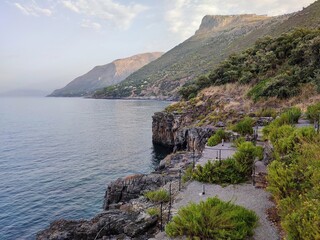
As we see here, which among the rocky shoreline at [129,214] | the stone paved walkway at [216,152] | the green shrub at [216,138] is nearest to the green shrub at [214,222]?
the rocky shoreline at [129,214]

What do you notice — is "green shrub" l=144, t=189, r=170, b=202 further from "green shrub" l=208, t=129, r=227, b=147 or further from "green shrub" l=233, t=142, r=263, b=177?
"green shrub" l=208, t=129, r=227, b=147

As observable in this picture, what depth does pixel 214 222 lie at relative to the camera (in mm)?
8883

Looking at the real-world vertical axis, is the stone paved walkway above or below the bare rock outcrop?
above

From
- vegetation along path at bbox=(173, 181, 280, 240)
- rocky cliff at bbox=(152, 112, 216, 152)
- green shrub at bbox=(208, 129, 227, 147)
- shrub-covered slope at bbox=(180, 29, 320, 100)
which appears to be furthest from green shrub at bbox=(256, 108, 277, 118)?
vegetation along path at bbox=(173, 181, 280, 240)

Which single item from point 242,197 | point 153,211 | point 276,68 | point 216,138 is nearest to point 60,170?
point 216,138

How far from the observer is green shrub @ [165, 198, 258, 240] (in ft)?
28.6

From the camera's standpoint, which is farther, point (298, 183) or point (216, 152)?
point (216, 152)

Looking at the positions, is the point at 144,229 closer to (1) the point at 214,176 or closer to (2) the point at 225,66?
(1) the point at 214,176

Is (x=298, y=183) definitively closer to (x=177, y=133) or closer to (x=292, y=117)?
(x=292, y=117)

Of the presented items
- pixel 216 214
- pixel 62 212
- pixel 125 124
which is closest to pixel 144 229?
pixel 216 214

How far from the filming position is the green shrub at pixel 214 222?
8.71 m

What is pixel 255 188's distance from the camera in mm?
13164

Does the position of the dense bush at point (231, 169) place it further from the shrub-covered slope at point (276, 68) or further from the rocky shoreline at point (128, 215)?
the shrub-covered slope at point (276, 68)

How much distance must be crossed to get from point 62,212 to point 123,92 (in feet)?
581
